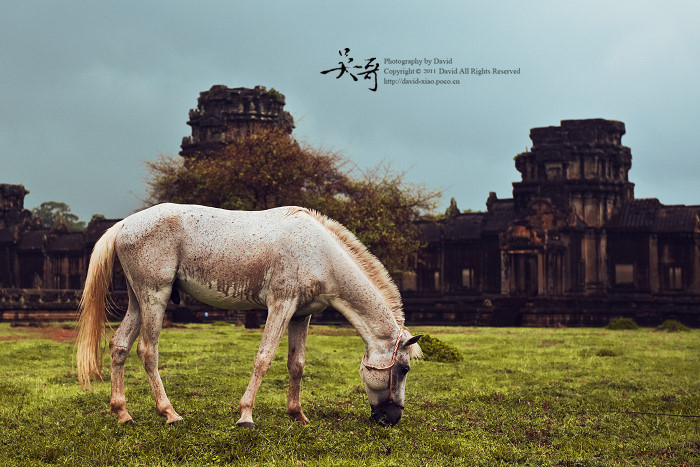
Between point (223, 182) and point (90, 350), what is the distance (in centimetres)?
2440

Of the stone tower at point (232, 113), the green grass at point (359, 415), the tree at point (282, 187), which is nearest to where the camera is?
the green grass at point (359, 415)

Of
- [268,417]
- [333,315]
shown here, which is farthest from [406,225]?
[268,417]

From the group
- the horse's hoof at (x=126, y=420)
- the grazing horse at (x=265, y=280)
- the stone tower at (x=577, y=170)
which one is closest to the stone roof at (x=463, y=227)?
the stone tower at (x=577, y=170)

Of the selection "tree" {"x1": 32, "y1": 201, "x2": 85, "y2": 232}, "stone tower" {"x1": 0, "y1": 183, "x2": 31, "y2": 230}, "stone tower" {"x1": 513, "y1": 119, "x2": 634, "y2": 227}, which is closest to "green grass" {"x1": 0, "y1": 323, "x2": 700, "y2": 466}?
"stone tower" {"x1": 513, "y1": 119, "x2": 634, "y2": 227}

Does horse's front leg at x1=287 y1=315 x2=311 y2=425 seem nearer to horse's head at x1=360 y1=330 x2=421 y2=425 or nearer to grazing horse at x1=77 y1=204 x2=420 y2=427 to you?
grazing horse at x1=77 y1=204 x2=420 y2=427

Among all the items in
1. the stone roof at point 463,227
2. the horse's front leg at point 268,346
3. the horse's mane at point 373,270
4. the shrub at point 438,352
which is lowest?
the shrub at point 438,352

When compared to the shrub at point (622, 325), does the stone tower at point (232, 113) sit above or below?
above

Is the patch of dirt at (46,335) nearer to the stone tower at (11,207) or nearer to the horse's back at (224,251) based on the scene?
the horse's back at (224,251)

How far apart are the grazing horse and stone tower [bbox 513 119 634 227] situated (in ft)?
127

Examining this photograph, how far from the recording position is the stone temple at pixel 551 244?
43844 millimetres

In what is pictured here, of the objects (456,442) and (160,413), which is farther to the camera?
(160,413)

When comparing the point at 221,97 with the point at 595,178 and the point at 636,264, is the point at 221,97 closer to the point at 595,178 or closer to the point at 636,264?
the point at 595,178

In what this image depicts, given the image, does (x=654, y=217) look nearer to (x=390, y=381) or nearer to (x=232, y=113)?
(x=232, y=113)

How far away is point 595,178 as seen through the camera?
1881 inches
